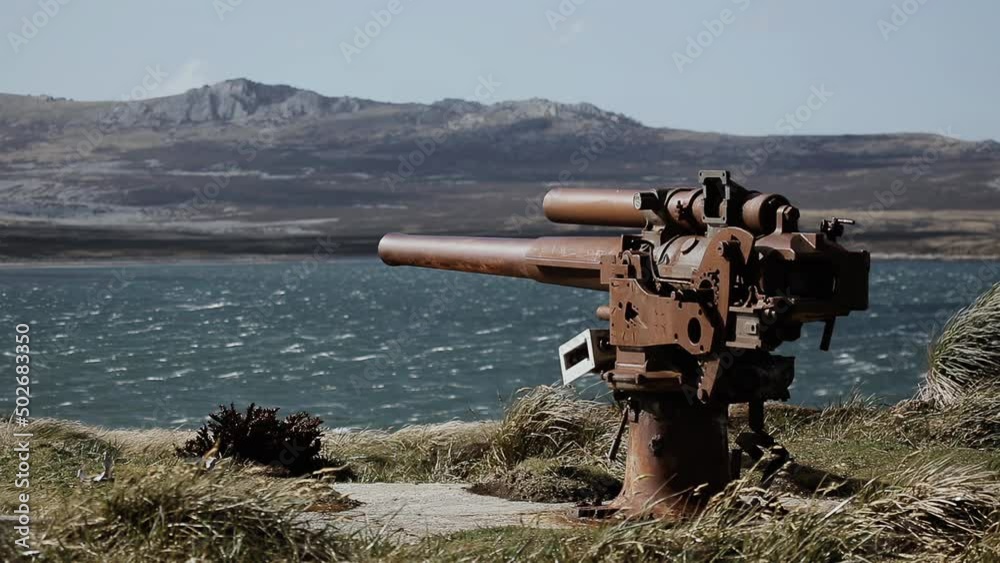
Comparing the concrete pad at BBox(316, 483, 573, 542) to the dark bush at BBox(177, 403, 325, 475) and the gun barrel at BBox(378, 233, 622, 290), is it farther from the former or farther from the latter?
the gun barrel at BBox(378, 233, 622, 290)

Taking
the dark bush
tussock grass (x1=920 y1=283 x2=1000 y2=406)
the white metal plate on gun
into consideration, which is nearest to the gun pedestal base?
the white metal plate on gun

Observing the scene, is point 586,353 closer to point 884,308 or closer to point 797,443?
point 797,443

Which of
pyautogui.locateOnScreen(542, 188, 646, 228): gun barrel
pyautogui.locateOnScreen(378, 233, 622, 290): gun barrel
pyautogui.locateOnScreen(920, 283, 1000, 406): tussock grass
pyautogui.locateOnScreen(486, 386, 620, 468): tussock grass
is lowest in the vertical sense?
pyautogui.locateOnScreen(486, 386, 620, 468): tussock grass

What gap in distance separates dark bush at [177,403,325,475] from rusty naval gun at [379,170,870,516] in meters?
3.16

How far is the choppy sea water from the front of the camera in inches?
1268

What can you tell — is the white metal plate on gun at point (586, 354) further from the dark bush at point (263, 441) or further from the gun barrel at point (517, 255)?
the dark bush at point (263, 441)

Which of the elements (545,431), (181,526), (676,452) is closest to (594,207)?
(676,452)

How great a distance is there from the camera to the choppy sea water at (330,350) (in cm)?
3222

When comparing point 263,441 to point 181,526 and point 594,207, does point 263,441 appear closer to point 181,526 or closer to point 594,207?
point 594,207

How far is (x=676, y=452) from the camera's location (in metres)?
9.41

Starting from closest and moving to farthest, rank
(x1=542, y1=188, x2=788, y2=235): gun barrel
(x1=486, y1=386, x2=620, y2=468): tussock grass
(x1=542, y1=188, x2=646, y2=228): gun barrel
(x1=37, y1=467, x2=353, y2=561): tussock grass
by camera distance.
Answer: (x1=37, y1=467, x2=353, y2=561): tussock grass, (x1=542, y1=188, x2=788, y2=235): gun barrel, (x1=542, y1=188, x2=646, y2=228): gun barrel, (x1=486, y1=386, x2=620, y2=468): tussock grass

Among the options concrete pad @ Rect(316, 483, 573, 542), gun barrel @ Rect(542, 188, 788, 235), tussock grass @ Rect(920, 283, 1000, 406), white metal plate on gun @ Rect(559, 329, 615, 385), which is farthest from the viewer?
tussock grass @ Rect(920, 283, 1000, 406)

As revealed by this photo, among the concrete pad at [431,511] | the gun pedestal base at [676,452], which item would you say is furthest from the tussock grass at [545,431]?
the gun pedestal base at [676,452]

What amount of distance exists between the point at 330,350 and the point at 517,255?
1598 inches
